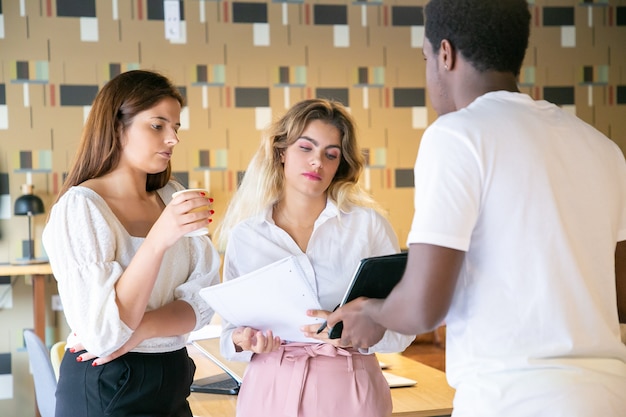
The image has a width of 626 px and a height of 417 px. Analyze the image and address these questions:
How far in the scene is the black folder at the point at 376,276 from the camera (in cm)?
163

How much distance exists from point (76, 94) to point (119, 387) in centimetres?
445

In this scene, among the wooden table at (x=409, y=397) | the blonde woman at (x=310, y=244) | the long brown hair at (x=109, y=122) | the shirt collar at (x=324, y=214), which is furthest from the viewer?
the wooden table at (x=409, y=397)

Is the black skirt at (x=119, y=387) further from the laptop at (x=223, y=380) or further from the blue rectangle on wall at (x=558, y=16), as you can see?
the blue rectangle on wall at (x=558, y=16)

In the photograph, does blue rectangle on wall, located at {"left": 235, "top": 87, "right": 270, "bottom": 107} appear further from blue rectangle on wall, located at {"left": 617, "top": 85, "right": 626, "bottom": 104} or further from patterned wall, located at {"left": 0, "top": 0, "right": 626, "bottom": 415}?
blue rectangle on wall, located at {"left": 617, "top": 85, "right": 626, "bottom": 104}

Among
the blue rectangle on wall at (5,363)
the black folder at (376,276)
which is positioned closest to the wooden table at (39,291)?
the blue rectangle on wall at (5,363)

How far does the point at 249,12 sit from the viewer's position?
620 cm

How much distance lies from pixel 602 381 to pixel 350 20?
5.35m

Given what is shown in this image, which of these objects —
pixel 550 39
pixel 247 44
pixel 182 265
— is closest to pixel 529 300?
pixel 182 265

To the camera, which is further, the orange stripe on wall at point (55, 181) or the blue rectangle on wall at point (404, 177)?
the blue rectangle on wall at point (404, 177)

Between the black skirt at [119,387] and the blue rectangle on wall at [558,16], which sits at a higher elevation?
the blue rectangle on wall at [558,16]

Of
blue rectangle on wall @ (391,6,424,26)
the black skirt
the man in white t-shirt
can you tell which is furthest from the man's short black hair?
blue rectangle on wall @ (391,6,424,26)

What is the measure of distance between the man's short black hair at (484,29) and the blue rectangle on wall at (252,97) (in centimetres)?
486

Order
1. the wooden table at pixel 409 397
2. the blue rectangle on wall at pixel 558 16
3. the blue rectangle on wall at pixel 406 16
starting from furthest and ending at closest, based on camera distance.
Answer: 1. the blue rectangle on wall at pixel 558 16
2. the blue rectangle on wall at pixel 406 16
3. the wooden table at pixel 409 397

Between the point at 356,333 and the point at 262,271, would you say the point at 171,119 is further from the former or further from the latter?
the point at 356,333
